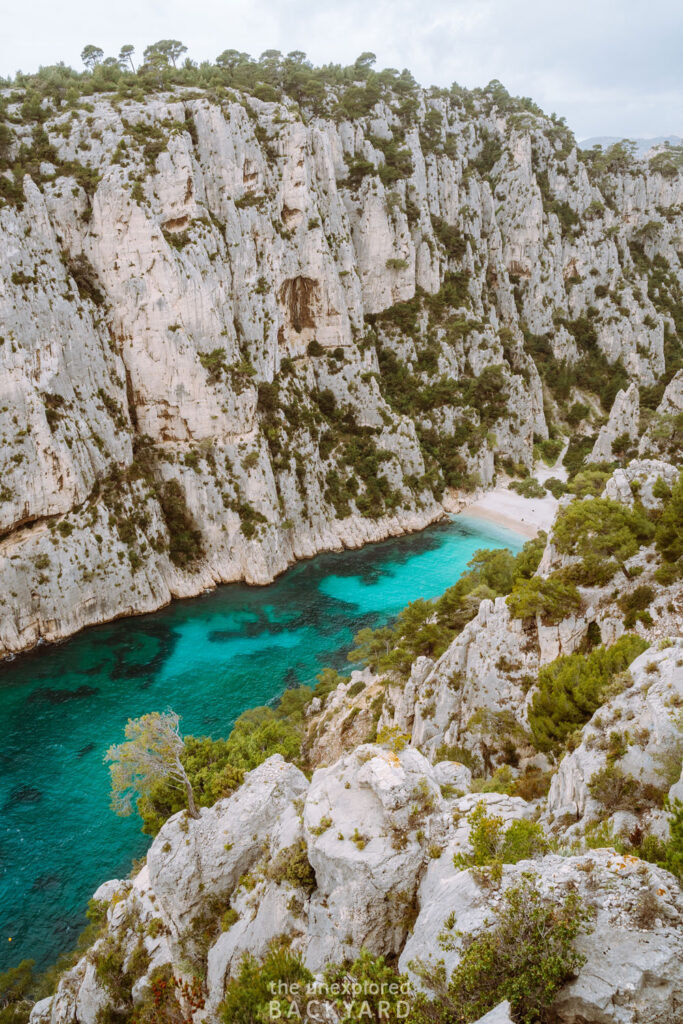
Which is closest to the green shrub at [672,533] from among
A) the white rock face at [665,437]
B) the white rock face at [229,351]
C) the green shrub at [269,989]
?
the green shrub at [269,989]

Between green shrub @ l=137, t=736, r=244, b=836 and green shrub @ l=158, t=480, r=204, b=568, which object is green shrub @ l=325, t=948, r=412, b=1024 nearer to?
green shrub @ l=137, t=736, r=244, b=836

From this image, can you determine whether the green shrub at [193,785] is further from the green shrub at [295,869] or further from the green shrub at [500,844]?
the green shrub at [500,844]

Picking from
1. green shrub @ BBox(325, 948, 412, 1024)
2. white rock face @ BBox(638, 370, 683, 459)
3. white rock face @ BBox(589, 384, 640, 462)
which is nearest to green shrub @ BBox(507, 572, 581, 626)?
green shrub @ BBox(325, 948, 412, 1024)

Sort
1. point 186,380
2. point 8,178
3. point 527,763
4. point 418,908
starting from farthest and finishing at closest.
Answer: point 186,380 → point 8,178 → point 527,763 → point 418,908

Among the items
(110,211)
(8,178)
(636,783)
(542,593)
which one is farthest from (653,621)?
(8,178)

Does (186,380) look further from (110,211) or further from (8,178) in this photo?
(8,178)


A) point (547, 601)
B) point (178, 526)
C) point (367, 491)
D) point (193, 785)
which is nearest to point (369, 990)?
point (547, 601)

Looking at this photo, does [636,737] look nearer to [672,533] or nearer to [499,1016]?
[499,1016]
